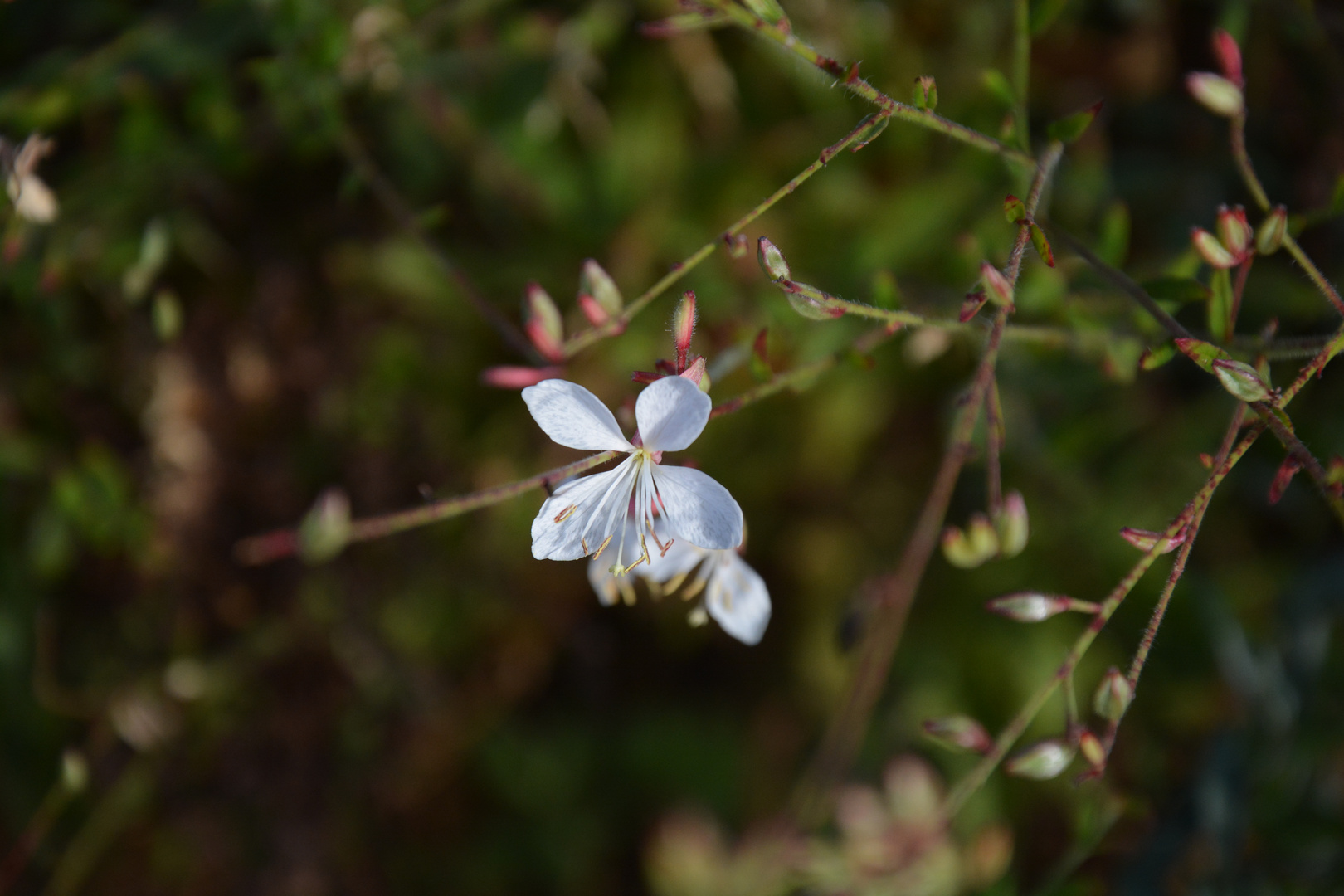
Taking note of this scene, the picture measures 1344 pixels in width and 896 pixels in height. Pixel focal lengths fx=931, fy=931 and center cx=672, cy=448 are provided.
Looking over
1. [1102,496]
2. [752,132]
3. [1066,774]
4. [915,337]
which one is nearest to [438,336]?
[752,132]

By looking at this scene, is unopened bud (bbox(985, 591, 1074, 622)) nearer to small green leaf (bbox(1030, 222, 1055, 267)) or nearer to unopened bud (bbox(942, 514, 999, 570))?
unopened bud (bbox(942, 514, 999, 570))

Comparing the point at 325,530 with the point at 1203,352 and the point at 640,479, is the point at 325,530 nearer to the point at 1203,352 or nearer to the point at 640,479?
the point at 640,479

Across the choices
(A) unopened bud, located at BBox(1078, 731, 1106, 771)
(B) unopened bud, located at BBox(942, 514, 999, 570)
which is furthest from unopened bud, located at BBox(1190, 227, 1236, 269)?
(A) unopened bud, located at BBox(1078, 731, 1106, 771)

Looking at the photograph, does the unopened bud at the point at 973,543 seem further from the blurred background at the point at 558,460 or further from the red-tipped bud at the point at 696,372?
the blurred background at the point at 558,460

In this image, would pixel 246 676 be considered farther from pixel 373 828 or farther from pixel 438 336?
pixel 438 336

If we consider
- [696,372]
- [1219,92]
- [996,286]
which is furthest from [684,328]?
[1219,92]

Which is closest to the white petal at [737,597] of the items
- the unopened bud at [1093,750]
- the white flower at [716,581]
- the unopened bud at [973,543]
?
the white flower at [716,581]
